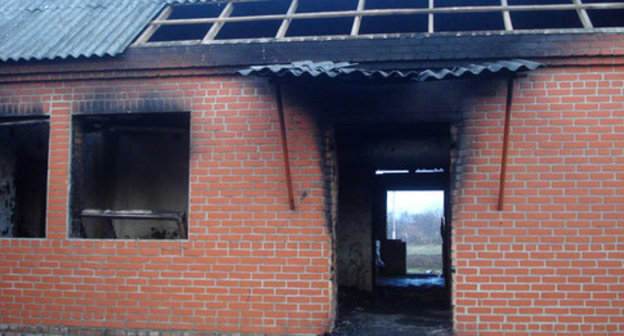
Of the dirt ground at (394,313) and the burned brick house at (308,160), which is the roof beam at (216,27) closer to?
the burned brick house at (308,160)

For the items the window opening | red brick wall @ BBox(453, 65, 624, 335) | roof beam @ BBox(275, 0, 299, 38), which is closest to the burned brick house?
red brick wall @ BBox(453, 65, 624, 335)

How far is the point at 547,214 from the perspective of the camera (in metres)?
6.18

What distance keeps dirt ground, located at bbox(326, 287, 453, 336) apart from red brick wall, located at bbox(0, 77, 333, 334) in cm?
93

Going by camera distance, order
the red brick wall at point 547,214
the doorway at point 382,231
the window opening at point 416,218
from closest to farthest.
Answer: the red brick wall at point 547,214, the doorway at point 382,231, the window opening at point 416,218

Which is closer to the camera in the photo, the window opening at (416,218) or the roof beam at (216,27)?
the roof beam at (216,27)

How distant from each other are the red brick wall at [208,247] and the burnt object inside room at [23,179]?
1753 mm

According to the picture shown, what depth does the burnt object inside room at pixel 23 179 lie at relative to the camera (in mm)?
8648

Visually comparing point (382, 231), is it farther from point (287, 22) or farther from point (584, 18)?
point (584, 18)

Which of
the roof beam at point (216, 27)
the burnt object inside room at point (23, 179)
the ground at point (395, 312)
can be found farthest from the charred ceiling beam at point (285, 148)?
the burnt object inside room at point (23, 179)

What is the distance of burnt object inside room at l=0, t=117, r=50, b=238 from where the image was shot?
340 inches

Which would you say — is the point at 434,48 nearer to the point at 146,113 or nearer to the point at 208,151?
the point at 208,151

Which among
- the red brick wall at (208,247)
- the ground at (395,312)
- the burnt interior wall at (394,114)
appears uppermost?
the burnt interior wall at (394,114)

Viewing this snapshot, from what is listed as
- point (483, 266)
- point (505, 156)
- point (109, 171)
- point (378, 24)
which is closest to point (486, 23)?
point (378, 24)

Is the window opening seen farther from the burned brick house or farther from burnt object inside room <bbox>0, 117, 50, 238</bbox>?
the burned brick house
